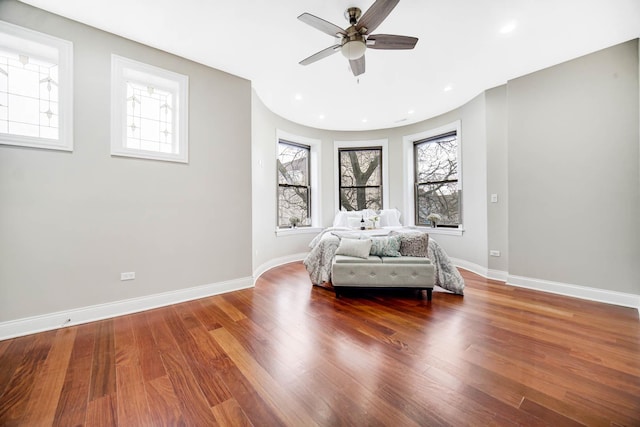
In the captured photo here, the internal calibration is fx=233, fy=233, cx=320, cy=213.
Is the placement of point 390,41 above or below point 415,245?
above

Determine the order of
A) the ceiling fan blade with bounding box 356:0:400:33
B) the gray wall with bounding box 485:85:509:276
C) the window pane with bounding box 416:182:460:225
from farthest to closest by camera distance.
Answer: the window pane with bounding box 416:182:460:225
the gray wall with bounding box 485:85:509:276
the ceiling fan blade with bounding box 356:0:400:33

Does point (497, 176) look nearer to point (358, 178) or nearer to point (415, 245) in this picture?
point (415, 245)

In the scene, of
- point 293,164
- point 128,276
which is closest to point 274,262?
point 293,164

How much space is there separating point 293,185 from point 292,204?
1.43 ft

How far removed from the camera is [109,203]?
2504 millimetres

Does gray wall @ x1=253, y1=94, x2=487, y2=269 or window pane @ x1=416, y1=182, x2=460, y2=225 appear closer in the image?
gray wall @ x1=253, y1=94, x2=487, y2=269

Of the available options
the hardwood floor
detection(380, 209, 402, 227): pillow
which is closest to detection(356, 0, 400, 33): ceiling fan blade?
the hardwood floor

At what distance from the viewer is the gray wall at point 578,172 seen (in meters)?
2.67

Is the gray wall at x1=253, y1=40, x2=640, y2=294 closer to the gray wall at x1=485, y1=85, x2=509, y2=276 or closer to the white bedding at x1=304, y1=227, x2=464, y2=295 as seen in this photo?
the gray wall at x1=485, y1=85, x2=509, y2=276

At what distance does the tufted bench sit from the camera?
2869 millimetres

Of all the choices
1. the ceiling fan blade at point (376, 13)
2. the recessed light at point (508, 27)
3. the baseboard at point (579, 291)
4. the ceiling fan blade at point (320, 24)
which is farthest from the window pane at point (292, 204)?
the recessed light at point (508, 27)

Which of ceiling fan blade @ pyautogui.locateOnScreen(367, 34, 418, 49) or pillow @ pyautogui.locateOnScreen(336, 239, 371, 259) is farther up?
ceiling fan blade @ pyautogui.locateOnScreen(367, 34, 418, 49)

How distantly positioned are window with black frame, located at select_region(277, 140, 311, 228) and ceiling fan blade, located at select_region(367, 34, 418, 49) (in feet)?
10.3

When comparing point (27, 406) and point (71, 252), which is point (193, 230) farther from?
point (27, 406)
